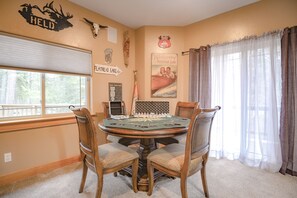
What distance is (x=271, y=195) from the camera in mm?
1724

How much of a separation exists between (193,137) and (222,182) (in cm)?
110

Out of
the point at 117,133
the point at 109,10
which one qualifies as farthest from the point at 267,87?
the point at 109,10

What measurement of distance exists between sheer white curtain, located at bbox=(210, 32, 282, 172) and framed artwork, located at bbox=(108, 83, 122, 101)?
6.23ft

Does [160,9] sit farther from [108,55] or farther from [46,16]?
[46,16]

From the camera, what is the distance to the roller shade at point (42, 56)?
1.93 metres

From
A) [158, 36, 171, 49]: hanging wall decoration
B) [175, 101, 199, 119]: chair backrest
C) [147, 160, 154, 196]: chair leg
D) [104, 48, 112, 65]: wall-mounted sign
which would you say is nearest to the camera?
[147, 160, 154, 196]: chair leg

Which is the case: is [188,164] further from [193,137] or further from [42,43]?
[42,43]

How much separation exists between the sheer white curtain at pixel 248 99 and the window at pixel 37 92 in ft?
8.38

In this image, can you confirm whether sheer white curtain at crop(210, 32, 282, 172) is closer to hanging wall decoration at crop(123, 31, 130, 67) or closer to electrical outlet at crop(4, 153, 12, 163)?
hanging wall decoration at crop(123, 31, 130, 67)

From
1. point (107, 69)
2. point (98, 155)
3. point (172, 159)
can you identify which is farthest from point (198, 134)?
point (107, 69)

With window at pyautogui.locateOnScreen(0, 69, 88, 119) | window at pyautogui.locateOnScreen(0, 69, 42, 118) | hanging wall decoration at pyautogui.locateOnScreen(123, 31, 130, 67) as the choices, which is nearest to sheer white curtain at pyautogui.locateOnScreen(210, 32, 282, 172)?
hanging wall decoration at pyautogui.locateOnScreen(123, 31, 130, 67)

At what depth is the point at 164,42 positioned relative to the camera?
3.37 meters

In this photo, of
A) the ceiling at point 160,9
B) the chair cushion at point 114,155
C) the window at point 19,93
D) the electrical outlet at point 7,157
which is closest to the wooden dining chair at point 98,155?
the chair cushion at point 114,155

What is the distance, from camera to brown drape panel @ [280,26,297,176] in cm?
210
